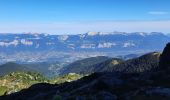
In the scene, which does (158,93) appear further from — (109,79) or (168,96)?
(109,79)

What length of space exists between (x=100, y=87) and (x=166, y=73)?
26679mm

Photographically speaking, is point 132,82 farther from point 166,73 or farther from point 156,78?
point 166,73

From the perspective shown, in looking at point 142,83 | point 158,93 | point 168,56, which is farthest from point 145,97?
point 168,56

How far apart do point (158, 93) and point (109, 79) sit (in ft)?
101

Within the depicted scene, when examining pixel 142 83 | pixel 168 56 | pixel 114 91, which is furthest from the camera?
pixel 168 56

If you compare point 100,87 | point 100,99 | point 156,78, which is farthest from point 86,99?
point 156,78

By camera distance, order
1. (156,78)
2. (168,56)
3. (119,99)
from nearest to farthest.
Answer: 1. (119,99)
2. (156,78)
3. (168,56)

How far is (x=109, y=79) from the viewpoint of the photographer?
114 m

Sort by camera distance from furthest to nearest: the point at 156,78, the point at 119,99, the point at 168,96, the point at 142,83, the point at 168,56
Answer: the point at 168,56 → the point at 156,78 → the point at 142,83 → the point at 119,99 → the point at 168,96

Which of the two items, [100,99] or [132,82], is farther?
[132,82]

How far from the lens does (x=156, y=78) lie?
385 feet

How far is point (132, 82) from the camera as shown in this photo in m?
114

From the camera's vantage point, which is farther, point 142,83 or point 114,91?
point 142,83

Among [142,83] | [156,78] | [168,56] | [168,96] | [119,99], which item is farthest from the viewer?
[168,56]
